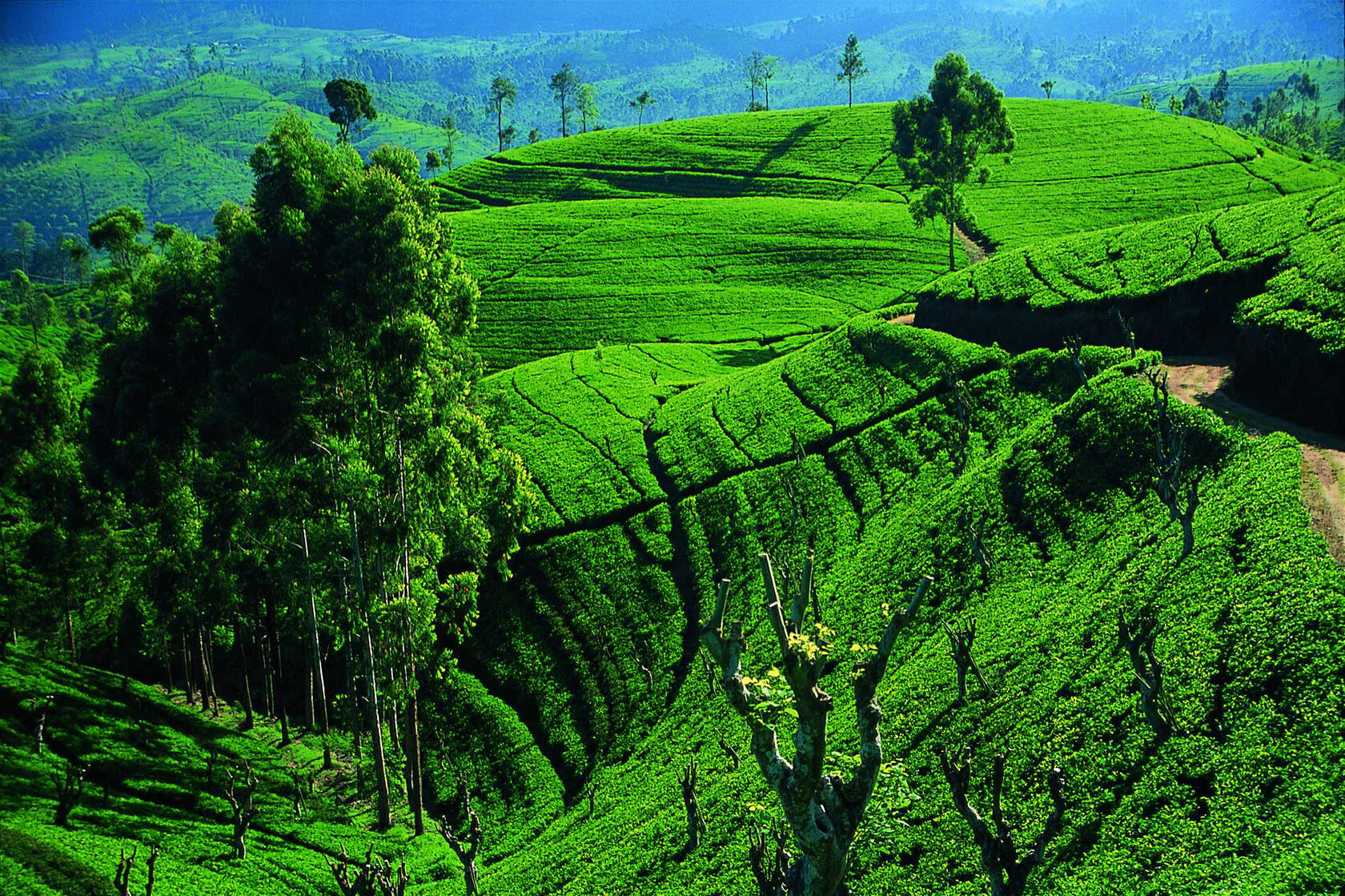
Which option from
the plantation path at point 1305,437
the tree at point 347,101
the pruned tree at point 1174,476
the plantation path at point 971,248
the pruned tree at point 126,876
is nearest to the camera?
the pruned tree at point 126,876

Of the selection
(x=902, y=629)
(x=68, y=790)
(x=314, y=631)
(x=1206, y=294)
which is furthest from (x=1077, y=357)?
(x=68, y=790)

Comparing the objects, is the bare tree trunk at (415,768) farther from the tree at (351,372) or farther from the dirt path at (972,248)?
the dirt path at (972,248)

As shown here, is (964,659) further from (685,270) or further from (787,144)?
(787,144)

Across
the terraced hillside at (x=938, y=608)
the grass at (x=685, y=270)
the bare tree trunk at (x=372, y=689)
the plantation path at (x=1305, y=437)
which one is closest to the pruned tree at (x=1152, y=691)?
the terraced hillside at (x=938, y=608)

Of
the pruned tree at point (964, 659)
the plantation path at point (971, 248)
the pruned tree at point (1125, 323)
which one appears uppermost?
the plantation path at point (971, 248)

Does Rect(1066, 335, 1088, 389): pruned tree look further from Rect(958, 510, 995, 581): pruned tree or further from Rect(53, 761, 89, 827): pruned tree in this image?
Rect(53, 761, 89, 827): pruned tree

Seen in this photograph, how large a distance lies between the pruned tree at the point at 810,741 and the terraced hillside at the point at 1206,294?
28059 mm

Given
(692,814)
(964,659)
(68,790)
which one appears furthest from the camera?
(692,814)

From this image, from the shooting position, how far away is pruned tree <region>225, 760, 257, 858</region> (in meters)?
28.1

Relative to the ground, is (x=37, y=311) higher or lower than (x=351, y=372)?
lower

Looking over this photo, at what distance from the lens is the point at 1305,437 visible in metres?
32.3

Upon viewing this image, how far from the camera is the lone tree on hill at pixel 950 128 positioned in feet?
258

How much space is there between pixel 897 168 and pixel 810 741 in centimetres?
11132

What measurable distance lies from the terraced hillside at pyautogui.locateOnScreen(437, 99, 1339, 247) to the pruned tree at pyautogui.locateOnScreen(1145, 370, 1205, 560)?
54157 mm
